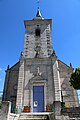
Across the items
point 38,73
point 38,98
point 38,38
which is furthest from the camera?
point 38,38

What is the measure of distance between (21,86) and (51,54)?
6.49 metres

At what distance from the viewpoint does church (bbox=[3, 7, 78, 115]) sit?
17.1 m

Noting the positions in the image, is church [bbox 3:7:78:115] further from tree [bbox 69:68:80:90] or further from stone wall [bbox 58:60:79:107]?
tree [bbox 69:68:80:90]

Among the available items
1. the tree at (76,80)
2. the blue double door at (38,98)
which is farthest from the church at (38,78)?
the tree at (76,80)

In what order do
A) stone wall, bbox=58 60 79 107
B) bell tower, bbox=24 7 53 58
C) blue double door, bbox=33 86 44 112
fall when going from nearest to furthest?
1. blue double door, bbox=33 86 44 112
2. stone wall, bbox=58 60 79 107
3. bell tower, bbox=24 7 53 58

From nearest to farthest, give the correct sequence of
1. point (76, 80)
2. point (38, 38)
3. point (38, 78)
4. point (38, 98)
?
1. point (76, 80)
2. point (38, 98)
3. point (38, 78)
4. point (38, 38)

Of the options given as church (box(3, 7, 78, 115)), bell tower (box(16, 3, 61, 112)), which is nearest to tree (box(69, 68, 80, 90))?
church (box(3, 7, 78, 115))

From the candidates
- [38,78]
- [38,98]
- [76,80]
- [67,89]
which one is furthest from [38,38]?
[76,80]

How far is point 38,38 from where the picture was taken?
73.6 ft

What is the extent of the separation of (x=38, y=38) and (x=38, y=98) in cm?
969

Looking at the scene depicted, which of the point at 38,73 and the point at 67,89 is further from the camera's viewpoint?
the point at 67,89

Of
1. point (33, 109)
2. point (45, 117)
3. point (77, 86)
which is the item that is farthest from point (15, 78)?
point (45, 117)

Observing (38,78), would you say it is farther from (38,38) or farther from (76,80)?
(38,38)

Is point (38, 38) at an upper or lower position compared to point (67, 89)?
upper
